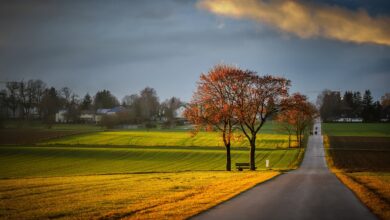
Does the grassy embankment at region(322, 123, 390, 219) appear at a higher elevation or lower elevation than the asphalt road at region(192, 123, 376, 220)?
lower

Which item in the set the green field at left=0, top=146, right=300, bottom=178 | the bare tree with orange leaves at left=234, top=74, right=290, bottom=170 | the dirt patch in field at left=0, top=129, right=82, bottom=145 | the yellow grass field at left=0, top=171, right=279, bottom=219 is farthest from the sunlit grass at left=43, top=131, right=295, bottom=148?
the yellow grass field at left=0, top=171, right=279, bottom=219

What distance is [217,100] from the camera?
154 ft

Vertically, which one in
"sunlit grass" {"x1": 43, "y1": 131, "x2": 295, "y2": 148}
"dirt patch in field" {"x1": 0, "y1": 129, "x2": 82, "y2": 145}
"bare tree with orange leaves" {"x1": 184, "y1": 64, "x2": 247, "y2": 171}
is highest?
"bare tree with orange leaves" {"x1": 184, "y1": 64, "x2": 247, "y2": 171}

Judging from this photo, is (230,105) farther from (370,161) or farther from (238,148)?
(238,148)

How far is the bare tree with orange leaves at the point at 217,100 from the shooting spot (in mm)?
46250

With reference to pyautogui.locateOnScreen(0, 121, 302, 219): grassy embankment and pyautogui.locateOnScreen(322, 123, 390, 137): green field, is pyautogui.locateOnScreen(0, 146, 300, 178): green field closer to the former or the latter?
pyautogui.locateOnScreen(0, 121, 302, 219): grassy embankment

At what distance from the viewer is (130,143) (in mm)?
93125

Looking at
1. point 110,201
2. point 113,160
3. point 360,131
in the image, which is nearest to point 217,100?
point 113,160

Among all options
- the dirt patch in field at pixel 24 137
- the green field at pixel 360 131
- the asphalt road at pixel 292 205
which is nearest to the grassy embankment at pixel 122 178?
the asphalt road at pixel 292 205

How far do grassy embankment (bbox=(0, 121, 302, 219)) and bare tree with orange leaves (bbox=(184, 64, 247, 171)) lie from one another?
12.7 feet

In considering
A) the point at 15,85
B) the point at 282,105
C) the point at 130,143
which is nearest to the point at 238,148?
the point at 130,143

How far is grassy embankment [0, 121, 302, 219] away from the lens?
53.9ft

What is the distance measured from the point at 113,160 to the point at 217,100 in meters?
25.2

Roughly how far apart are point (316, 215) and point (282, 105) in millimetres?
33238
